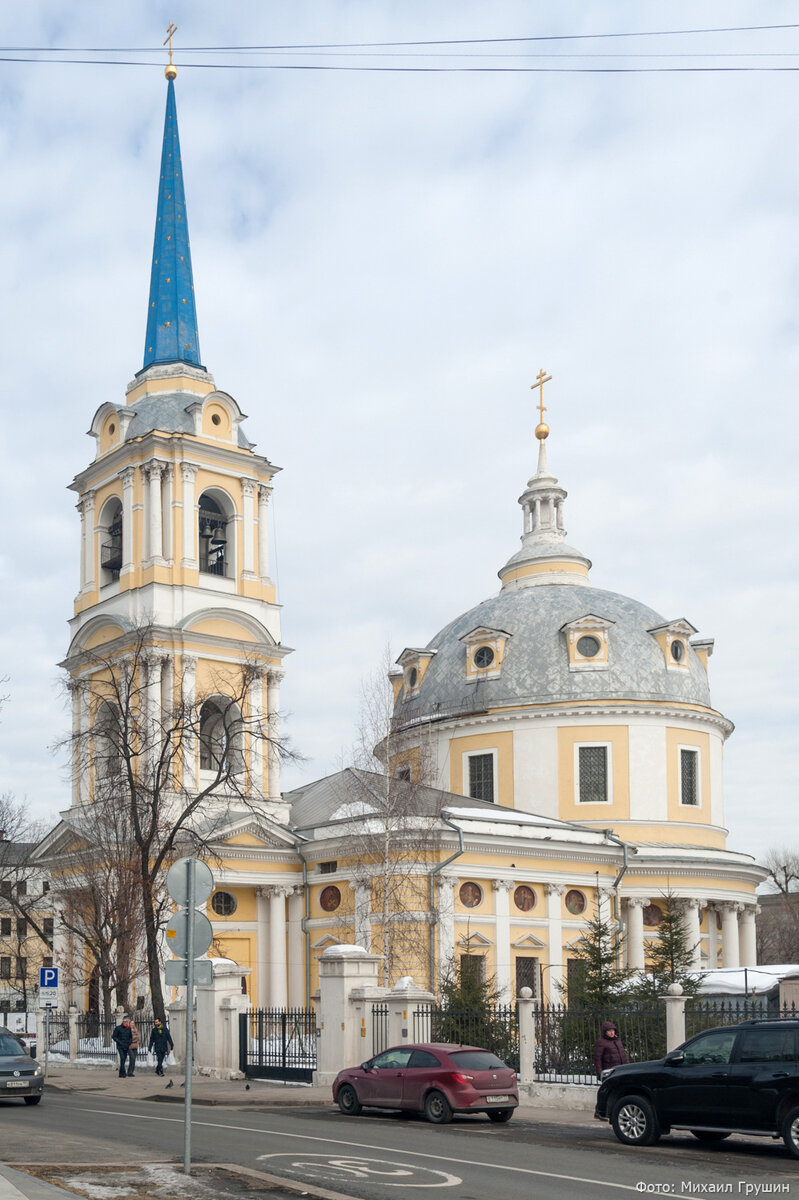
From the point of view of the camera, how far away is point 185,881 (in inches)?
543

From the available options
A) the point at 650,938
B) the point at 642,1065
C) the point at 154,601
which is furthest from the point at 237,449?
the point at 642,1065

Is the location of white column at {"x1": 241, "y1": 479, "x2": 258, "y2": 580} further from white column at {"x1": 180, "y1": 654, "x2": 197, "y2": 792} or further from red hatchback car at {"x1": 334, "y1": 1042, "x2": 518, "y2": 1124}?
red hatchback car at {"x1": 334, "y1": 1042, "x2": 518, "y2": 1124}

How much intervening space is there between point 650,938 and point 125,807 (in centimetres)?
2125

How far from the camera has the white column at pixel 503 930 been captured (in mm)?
44938

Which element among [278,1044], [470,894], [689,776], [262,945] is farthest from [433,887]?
[689,776]

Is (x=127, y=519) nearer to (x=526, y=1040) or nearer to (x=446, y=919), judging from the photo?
(x=446, y=919)

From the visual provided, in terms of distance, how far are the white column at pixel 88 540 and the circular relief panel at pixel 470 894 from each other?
1719 centimetres

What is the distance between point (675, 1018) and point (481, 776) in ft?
109

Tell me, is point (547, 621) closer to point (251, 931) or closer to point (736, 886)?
point (736, 886)

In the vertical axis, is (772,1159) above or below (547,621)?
below

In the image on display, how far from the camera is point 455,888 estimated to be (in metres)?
44.4

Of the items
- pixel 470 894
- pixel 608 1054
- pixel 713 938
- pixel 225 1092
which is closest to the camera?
pixel 608 1054

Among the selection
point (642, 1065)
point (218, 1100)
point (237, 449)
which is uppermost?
point (237, 449)

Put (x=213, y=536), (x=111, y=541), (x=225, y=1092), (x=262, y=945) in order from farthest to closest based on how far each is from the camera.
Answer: (x=111, y=541), (x=213, y=536), (x=262, y=945), (x=225, y=1092)
